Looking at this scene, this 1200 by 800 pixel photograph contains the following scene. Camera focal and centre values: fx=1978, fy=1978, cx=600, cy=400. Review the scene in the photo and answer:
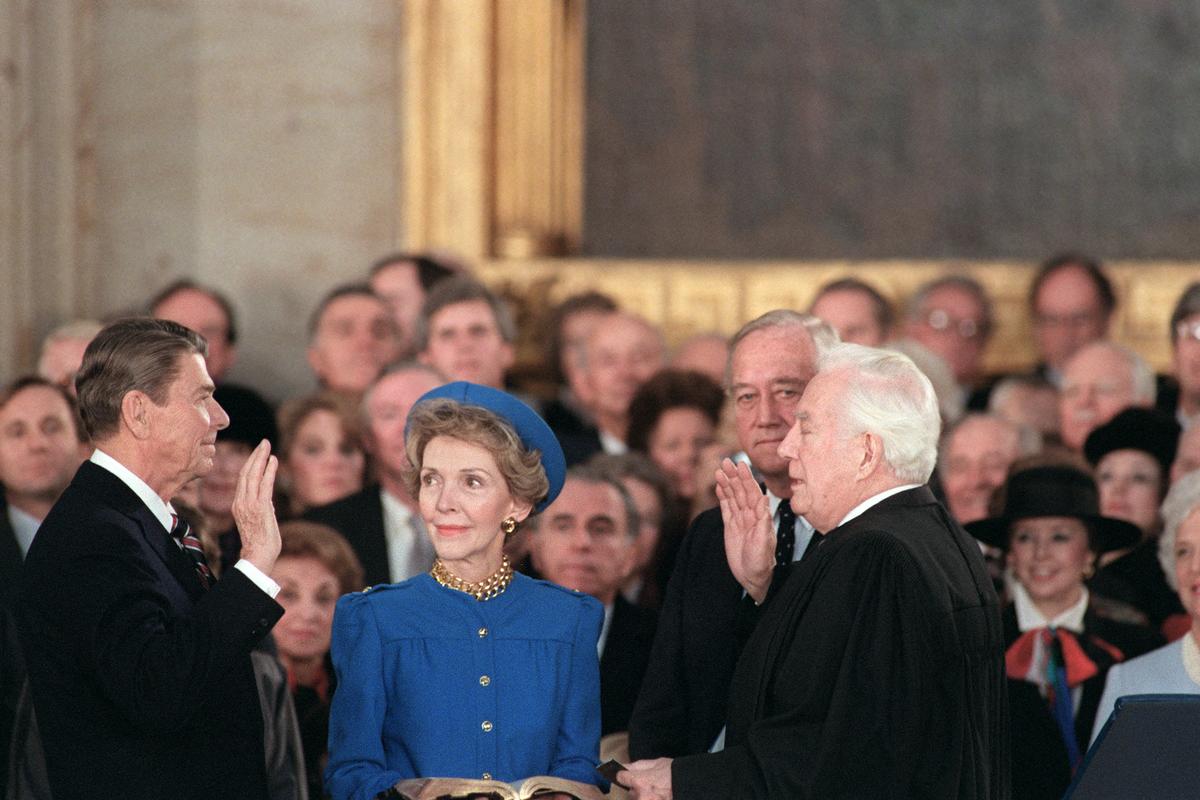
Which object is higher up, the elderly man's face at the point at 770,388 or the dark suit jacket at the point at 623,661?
the elderly man's face at the point at 770,388

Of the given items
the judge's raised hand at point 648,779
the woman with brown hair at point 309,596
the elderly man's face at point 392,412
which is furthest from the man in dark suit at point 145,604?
the elderly man's face at point 392,412

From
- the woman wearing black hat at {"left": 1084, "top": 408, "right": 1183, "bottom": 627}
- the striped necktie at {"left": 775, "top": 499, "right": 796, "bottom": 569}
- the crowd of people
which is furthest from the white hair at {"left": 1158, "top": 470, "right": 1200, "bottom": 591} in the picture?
the striped necktie at {"left": 775, "top": 499, "right": 796, "bottom": 569}

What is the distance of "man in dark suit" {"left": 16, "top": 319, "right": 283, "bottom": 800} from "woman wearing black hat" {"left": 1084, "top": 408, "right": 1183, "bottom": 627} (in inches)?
120

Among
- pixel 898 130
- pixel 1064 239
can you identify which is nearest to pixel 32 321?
pixel 898 130

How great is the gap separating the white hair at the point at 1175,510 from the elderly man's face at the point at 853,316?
1.76 meters

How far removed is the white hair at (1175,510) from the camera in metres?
5.50

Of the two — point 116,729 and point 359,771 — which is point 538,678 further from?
point 116,729

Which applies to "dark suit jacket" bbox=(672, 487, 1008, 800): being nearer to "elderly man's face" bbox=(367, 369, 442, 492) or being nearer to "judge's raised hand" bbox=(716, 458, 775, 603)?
"judge's raised hand" bbox=(716, 458, 775, 603)

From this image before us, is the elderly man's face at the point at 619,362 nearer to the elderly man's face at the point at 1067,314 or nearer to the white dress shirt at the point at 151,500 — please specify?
the elderly man's face at the point at 1067,314

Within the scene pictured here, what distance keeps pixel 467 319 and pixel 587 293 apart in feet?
4.47

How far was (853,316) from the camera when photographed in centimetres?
730

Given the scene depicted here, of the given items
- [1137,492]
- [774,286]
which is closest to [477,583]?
[1137,492]

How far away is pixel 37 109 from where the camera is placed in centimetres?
813

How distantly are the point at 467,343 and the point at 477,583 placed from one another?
2.70 meters
